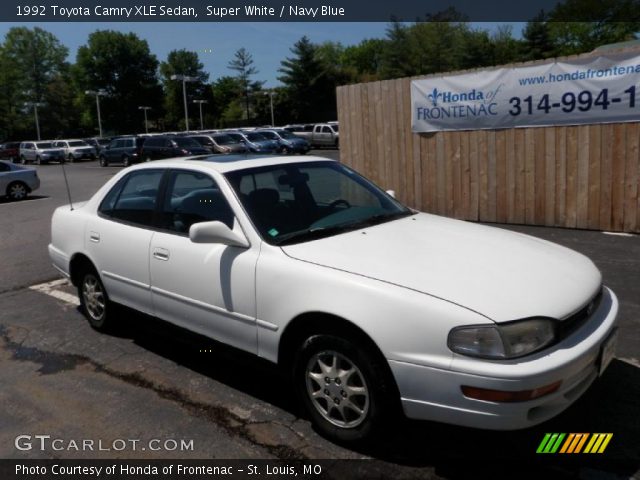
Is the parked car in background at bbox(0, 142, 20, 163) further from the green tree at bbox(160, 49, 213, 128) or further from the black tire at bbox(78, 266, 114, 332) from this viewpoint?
the black tire at bbox(78, 266, 114, 332)

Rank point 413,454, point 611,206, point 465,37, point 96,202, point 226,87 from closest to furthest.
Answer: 1. point 413,454
2. point 96,202
3. point 611,206
4. point 465,37
5. point 226,87

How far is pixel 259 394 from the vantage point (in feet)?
13.0

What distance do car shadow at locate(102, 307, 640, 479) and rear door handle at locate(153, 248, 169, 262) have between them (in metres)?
0.56

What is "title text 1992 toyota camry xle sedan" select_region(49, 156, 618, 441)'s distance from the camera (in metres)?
2.73

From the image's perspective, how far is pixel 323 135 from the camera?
37.7m

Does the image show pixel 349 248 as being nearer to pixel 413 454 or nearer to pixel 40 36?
pixel 413 454

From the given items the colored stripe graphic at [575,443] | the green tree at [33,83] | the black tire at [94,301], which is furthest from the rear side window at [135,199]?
the green tree at [33,83]

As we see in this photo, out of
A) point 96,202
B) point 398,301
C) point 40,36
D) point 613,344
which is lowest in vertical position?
point 613,344

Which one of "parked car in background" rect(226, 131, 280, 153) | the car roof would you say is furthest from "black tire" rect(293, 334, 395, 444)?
"parked car in background" rect(226, 131, 280, 153)

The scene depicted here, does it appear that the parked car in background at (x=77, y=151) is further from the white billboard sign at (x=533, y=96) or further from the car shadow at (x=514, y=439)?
the car shadow at (x=514, y=439)

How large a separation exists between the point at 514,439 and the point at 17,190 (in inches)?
694

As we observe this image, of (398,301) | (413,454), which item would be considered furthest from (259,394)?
(398,301)

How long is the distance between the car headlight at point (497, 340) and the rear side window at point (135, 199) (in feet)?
8.53

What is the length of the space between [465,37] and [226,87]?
41.0 meters
